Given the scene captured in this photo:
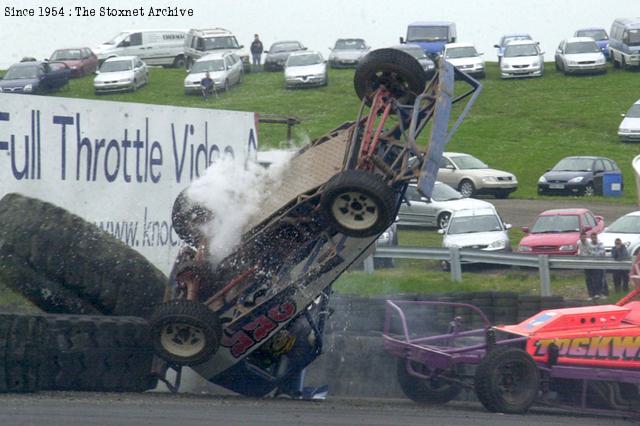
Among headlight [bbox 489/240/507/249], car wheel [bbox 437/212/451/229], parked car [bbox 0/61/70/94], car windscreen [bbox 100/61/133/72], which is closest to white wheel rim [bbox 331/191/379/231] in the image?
headlight [bbox 489/240/507/249]

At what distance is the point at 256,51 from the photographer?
43.7 meters

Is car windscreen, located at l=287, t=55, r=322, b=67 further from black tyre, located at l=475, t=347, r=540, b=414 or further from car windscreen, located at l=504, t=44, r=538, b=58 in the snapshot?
black tyre, located at l=475, t=347, r=540, b=414

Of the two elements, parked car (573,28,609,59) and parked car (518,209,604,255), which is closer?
parked car (518,209,604,255)

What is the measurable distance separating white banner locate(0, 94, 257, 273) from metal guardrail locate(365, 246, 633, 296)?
333cm

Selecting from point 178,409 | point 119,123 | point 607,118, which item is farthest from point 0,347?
point 607,118

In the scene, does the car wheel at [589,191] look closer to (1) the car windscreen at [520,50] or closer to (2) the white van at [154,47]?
(1) the car windscreen at [520,50]

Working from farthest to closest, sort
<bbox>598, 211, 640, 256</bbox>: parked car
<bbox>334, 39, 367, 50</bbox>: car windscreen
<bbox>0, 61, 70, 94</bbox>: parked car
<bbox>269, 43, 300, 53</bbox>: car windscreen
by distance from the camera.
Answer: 1. <bbox>269, 43, 300, 53</bbox>: car windscreen
2. <bbox>334, 39, 367, 50</bbox>: car windscreen
3. <bbox>0, 61, 70, 94</bbox>: parked car
4. <bbox>598, 211, 640, 256</bbox>: parked car

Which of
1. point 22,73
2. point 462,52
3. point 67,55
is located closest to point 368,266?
point 22,73

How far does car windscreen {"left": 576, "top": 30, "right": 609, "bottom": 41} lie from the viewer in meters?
44.0

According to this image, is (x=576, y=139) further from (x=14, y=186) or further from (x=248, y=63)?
(x=14, y=186)

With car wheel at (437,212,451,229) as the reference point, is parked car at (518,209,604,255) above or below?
above

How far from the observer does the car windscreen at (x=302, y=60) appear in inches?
1505

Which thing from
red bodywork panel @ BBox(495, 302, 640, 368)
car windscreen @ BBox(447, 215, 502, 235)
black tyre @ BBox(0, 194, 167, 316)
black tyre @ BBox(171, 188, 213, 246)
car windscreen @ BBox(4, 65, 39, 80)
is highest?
black tyre @ BBox(171, 188, 213, 246)

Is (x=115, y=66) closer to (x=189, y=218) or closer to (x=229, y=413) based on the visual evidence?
(x=189, y=218)
